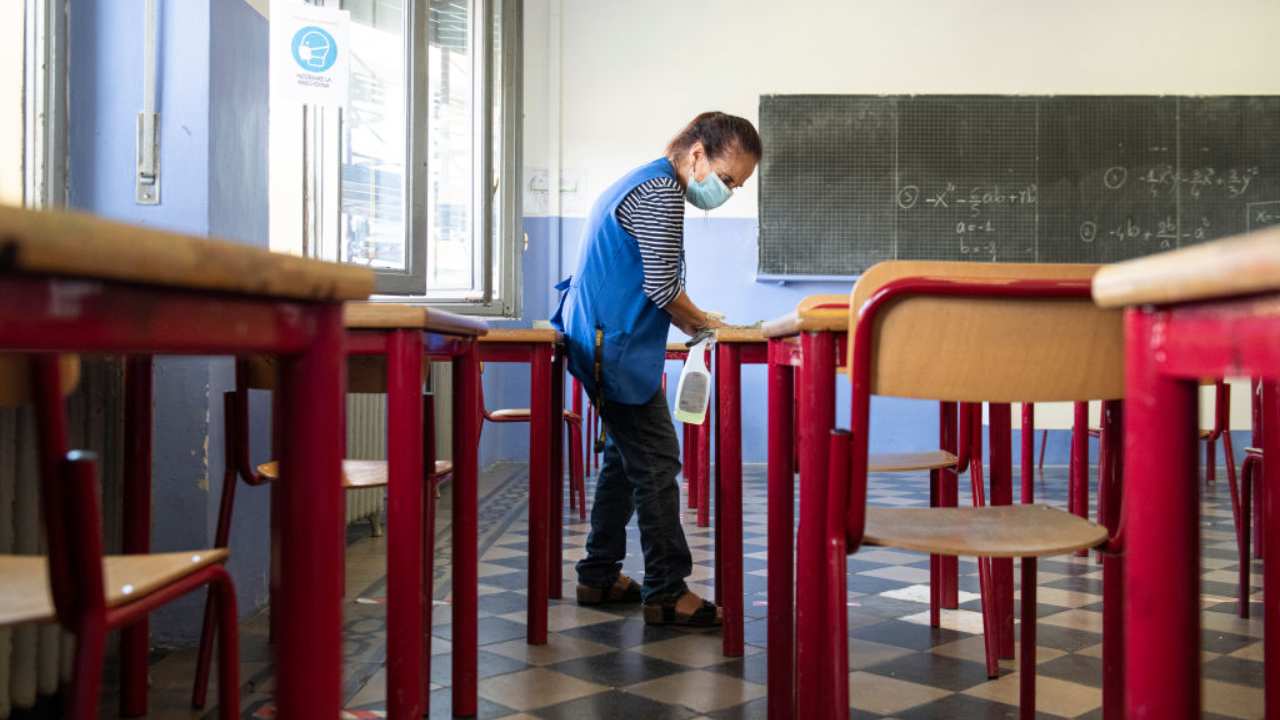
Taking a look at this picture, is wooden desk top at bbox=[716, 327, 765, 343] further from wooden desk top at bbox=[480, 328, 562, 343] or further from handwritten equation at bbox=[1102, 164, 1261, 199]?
handwritten equation at bbox=[1102, 164, 1261, 199]

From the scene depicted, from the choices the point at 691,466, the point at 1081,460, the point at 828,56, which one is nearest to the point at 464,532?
the point at 1081,460

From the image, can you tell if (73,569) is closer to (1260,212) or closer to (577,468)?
(577,468)

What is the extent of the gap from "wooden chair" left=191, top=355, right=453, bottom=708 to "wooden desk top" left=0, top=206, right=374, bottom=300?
1.15 meters

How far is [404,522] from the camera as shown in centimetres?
167

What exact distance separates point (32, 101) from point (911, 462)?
2016mm

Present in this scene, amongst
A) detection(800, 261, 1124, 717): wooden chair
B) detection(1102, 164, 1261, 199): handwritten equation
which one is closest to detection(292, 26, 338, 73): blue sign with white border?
detection(800, 261, 1124, 717): wooden chair

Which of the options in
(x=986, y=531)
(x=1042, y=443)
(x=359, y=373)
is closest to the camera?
(x=986, y=531)

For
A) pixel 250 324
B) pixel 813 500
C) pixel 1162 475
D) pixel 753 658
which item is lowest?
pixel 753 658

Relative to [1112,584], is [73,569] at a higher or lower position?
higher

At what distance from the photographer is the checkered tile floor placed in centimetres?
203

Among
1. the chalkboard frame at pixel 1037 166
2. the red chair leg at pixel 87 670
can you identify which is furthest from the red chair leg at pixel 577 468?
the red chair leg at pixel 87 670

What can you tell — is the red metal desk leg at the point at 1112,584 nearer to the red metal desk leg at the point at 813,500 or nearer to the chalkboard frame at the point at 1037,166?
the red metal desk leg at the point at 813,500

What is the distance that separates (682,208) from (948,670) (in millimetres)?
1227

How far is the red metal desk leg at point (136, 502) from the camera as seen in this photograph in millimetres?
1926
